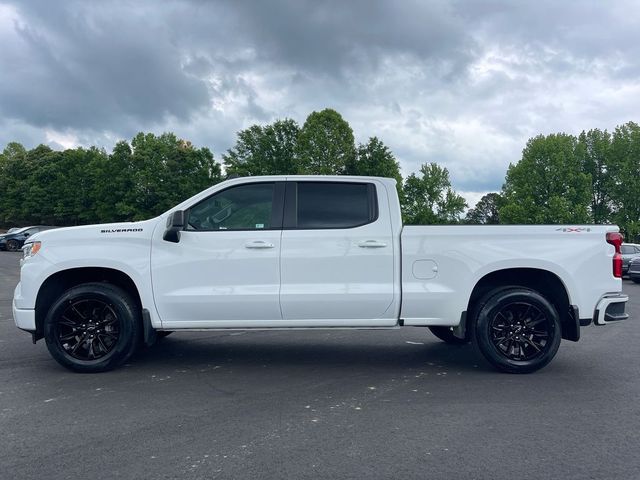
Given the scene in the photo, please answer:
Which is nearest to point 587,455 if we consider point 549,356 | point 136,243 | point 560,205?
point 549,356

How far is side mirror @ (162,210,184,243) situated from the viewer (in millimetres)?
5805

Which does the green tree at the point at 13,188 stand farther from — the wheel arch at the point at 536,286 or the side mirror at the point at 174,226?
the wheel arch at the point at 536,286

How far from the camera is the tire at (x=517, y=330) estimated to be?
19.8ft

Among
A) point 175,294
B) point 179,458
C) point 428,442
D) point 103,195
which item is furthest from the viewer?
point 103,195

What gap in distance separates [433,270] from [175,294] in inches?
105

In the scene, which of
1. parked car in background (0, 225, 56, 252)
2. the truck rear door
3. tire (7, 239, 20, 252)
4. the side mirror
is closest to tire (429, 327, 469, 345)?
the truck rear door

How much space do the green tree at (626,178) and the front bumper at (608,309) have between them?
181 ft

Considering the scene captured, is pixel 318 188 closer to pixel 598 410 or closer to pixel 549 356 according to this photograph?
pixel 549 356

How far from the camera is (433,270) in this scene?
601 cm

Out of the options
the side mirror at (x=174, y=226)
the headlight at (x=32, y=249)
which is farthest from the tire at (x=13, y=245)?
the side mirror at (x=174, y=226)

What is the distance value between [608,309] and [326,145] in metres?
50.7

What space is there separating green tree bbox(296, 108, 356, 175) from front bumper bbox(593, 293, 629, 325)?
160ft

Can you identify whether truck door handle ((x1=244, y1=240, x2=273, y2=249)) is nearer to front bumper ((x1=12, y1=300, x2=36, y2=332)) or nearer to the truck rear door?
the truck rear door

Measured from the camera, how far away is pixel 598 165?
61438 millimetres
